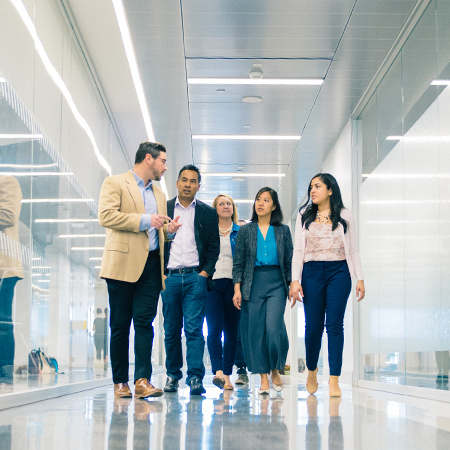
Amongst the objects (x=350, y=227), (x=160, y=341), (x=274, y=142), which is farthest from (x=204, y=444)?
(x=160, y=341)

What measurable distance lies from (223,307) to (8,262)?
2396 mm

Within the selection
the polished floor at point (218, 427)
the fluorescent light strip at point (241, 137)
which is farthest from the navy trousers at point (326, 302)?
the fluorescent light strip at point (241, 137)

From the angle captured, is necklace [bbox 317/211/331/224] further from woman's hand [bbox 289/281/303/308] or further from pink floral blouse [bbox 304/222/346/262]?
woman's hand [bbox 289/281/303/308]

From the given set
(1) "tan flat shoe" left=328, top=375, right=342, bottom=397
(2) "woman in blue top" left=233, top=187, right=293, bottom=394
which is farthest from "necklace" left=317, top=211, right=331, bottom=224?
(1) "tan flat shoe" left=328, top=375, right=342, bottom=397

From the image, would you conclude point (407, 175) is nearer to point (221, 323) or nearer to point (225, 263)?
point (225, 263)

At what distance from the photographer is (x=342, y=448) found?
1.84 m

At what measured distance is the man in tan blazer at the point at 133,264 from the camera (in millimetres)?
3727

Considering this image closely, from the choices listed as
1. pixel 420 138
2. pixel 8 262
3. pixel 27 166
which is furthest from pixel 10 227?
pixel 420 138

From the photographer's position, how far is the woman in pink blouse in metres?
4.28

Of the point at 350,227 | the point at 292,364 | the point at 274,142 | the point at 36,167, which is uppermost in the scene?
the point at 274,142

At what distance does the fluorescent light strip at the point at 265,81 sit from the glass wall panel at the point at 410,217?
30.2 inches

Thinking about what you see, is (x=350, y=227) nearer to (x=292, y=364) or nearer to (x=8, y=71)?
(x=8, y=71)

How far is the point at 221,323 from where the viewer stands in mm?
5203

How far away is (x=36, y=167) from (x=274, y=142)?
622 centimetres
